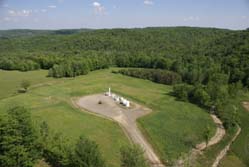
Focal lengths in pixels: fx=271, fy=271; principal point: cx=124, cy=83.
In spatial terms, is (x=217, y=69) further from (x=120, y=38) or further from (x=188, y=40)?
(x=120, y=38)

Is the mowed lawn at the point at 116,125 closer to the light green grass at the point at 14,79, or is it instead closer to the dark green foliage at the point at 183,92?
the dark green foliage at the point at 183,92

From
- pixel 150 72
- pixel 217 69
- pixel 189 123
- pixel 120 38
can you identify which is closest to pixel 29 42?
pixel 120 38

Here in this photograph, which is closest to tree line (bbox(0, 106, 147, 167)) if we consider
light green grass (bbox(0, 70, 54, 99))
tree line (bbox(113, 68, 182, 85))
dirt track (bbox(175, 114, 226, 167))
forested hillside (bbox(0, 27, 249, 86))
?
dirt track (bbox(175, 114, 226, 167))

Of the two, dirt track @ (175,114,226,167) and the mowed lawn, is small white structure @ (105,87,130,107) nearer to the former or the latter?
the mowed lawn

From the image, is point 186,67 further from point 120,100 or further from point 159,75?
point 120,100

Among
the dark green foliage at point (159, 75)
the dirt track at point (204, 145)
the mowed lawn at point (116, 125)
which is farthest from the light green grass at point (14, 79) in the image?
the dirt track at point (204, 145)

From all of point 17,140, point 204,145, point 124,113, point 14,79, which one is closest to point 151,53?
point 14,79
